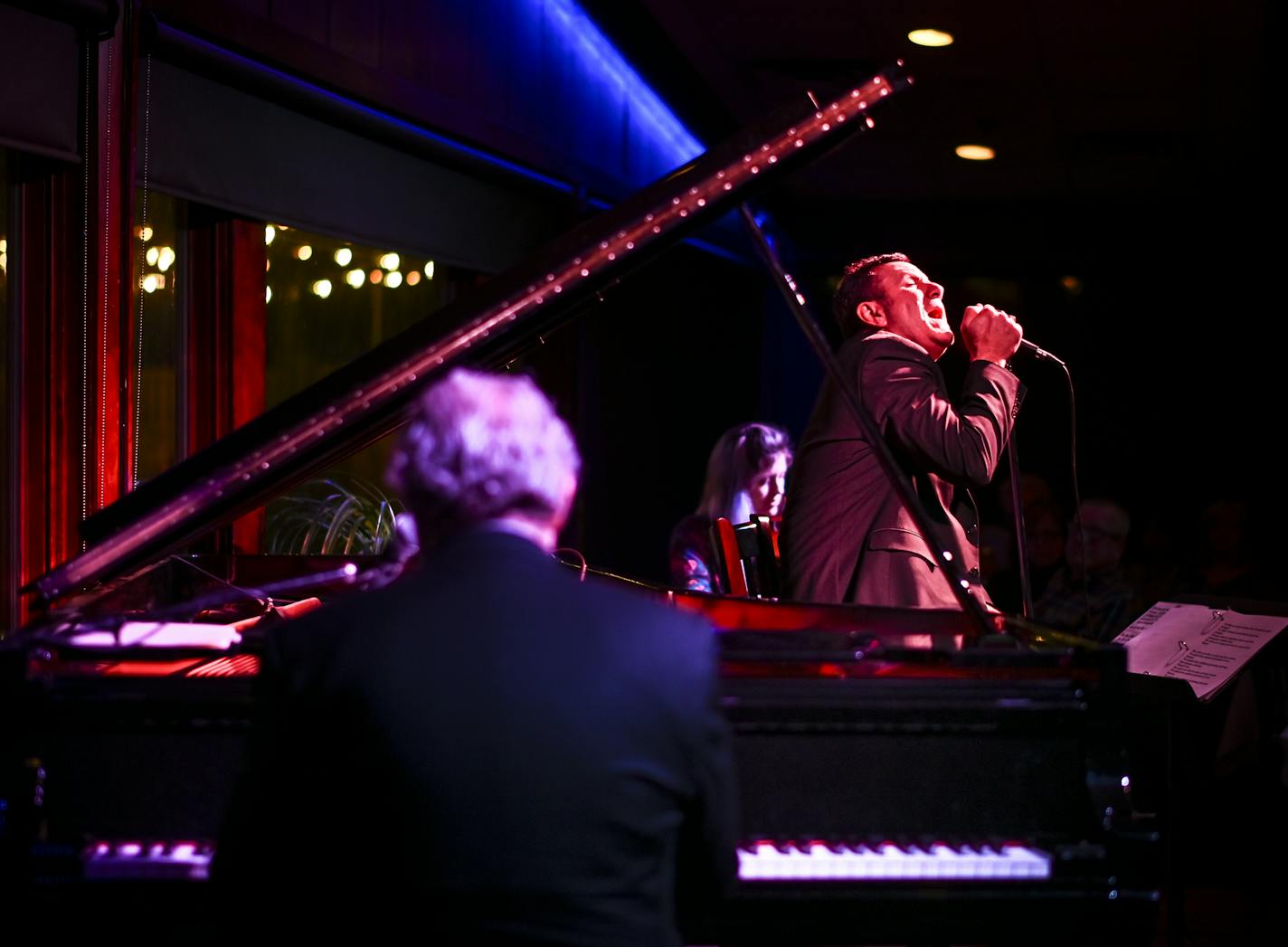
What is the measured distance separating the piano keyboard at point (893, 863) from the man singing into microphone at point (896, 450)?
815 mm

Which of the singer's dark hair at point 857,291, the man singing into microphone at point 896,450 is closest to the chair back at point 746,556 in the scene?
the man singing into microphone at point 896,450

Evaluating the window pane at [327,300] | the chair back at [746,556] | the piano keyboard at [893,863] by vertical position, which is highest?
the window pane at [327,300]

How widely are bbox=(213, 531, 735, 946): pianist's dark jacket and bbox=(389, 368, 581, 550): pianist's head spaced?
4 cm

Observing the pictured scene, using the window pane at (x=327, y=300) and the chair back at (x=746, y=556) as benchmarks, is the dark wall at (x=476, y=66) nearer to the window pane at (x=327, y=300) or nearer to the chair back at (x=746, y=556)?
the window pane at (x=327, y=300)

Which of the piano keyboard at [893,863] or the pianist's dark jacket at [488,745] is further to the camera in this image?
the piano keyboard at [893,863]

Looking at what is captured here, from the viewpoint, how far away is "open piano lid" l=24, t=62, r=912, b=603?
2.01 meters

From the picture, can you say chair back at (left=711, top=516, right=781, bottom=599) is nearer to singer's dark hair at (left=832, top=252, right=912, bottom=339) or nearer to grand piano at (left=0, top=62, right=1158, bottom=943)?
singer's dark hair at (left=832, top=252, right=912, bottom=339)

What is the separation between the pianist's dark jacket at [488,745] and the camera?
1.36 metres

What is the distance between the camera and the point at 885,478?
2.85 metres

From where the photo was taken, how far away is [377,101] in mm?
4496

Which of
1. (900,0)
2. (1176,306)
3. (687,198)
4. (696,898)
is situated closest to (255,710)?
(696,898)

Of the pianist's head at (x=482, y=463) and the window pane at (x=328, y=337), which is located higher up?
the window pane at (x=328, y=337)

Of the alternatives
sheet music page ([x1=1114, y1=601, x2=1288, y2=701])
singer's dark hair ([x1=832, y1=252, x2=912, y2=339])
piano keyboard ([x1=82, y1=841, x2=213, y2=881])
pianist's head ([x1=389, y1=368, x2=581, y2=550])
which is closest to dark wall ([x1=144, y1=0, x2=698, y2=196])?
singer's dark hair ([x1=832, y1=252, x2=912, y2=339])

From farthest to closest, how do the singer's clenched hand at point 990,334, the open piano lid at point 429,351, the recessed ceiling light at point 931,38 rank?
the recessed ceiling light at point 931,38, the singer's clenched hand at point 990,334, the open piano lid at point 429,351
